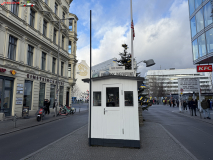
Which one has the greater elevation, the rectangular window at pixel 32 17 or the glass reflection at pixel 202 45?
the rectangular window at pixel 32 17

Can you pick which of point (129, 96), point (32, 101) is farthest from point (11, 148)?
point (32, 101)

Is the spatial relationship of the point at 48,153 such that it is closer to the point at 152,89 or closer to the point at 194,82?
the point at 194,82

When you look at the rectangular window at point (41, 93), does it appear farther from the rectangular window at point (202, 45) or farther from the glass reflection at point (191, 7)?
the glass reflection at point (191, 7)

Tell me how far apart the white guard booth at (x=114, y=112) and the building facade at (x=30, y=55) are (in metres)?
11.1

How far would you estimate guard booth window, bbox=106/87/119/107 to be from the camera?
6191mm

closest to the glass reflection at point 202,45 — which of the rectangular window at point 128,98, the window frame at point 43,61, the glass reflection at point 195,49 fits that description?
the glass reflection at point 195,49

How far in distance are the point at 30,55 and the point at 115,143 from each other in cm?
1623

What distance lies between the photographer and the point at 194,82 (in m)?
20.8

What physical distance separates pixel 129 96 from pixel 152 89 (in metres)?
68.6

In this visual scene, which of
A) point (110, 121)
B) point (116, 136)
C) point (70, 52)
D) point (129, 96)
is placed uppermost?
point (70, 52)

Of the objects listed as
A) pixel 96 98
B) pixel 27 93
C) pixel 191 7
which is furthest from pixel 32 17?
pixel 191 7

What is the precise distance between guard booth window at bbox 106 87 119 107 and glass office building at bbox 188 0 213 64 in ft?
55.9

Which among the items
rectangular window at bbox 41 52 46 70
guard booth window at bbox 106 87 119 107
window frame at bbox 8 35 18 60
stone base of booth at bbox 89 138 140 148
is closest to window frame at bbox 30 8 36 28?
window frame at bbox 8 35 18 60

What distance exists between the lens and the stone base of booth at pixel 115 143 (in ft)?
19.0
